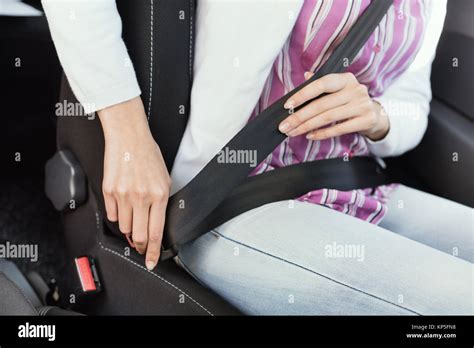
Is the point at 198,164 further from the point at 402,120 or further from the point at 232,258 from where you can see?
the point at 402,120

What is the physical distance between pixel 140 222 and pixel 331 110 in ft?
0.91

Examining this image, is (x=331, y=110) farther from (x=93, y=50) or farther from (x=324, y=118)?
(x=93, y=50)

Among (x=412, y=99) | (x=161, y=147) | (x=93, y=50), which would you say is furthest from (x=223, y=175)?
(x=412, y=99)

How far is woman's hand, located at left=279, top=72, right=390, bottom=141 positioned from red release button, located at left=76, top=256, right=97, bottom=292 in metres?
0.32

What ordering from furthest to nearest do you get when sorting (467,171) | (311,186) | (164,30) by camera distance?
(467,171), (311,186), (164,30)

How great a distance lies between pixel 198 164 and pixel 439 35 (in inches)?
17.9

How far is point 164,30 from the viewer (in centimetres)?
70

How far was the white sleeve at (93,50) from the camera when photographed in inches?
26.5

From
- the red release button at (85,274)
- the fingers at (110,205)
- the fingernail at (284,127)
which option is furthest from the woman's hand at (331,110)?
the red release button at (85,274)

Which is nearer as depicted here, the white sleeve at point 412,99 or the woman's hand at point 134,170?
the woman's hand at point 134,170

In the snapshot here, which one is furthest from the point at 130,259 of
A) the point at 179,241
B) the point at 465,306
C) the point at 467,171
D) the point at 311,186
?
the point at 467,171

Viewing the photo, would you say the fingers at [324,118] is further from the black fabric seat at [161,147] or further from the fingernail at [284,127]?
the black fabric seat at [161,147]

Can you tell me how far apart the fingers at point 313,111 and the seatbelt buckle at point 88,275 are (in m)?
0.32
